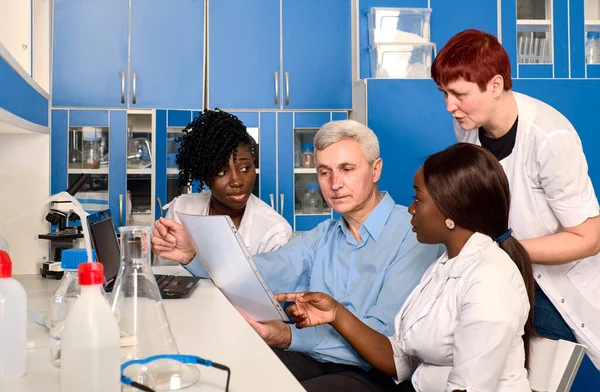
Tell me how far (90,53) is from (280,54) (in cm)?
99

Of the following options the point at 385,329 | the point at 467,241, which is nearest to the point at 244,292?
the point at 385,329

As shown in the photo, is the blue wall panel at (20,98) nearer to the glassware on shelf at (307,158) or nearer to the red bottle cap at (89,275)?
the red bottle cap at (89,275)

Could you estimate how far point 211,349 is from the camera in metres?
1.25

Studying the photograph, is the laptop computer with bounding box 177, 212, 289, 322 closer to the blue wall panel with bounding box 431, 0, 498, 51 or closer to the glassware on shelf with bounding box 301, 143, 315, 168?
the glassware on shelf with bounding box 301, 143, 315, 168

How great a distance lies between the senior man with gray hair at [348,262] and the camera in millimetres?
1759

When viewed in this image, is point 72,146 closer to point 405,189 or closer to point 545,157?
point 405,189

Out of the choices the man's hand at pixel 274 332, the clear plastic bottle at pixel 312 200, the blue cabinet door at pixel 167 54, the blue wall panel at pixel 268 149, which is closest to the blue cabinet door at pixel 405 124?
the clear plastic bottle at pixel 312 200

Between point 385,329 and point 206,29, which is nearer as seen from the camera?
point 385,329

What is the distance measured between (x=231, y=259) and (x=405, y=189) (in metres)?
1.85

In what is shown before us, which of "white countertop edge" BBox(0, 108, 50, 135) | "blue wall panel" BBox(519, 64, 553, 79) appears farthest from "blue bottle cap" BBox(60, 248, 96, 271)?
"blue wall panel" BBox(519, 64, 553, 79)

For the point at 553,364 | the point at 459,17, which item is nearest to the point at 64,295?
the point at 553,364

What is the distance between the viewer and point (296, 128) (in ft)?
11.9

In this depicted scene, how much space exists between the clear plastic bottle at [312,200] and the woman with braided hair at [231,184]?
1053 mm

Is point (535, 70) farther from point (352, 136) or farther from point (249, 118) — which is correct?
point (352, 136)
